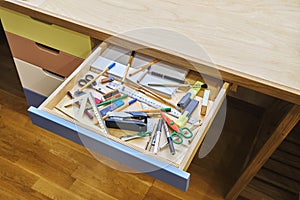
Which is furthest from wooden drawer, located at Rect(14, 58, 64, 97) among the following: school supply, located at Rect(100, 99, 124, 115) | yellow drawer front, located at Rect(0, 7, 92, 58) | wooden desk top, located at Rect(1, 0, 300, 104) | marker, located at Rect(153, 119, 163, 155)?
marker, located at Rect(153, 119, 163, 155)

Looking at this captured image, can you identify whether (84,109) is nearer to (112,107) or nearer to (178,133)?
(112,107)

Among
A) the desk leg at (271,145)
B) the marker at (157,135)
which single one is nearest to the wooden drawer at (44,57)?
the marker at (157,135)

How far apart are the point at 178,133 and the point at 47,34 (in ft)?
1.74

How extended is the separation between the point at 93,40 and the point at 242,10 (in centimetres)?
45

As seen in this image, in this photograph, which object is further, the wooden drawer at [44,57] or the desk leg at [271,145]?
the wooden drawer at [44,57]

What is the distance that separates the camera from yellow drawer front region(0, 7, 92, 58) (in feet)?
3.12

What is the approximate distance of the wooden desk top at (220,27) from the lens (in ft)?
2.52

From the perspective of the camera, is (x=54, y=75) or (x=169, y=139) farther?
(x=54, y=75)

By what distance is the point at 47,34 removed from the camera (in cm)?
99

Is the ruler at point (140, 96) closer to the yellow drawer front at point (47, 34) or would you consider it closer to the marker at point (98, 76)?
the marker at point (98, 76)

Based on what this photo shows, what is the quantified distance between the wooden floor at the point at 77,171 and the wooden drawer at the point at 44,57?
1.49 feet

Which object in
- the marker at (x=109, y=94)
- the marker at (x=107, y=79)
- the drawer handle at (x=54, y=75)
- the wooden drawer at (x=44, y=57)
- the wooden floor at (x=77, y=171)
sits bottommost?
the wooden floor at (x=77, y=171)

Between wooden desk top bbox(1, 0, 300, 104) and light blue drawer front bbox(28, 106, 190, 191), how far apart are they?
27 centimetres

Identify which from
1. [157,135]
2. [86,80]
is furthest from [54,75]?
[157,135]
